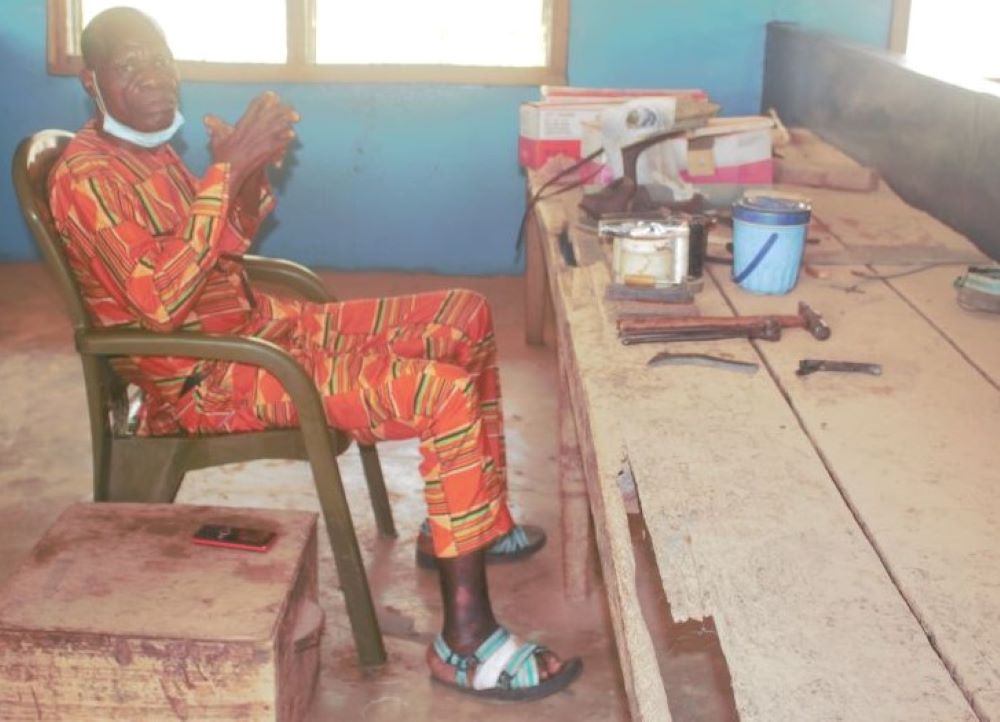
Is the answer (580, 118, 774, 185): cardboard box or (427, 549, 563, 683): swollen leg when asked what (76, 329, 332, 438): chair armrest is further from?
(580, 118, 774, 185): cardboard box

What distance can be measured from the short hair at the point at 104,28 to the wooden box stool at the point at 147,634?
32.7 inches

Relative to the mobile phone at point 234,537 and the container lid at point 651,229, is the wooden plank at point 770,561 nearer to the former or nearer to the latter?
the container lid at point 651,229

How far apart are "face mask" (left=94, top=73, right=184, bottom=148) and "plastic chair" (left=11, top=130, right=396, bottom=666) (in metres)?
0.13

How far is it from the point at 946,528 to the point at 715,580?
0.26 meters

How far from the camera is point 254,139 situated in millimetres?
2199

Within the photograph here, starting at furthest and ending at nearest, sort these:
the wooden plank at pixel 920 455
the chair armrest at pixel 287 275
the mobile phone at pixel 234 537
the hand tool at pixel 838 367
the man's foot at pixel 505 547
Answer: the man's foot at pixel 505 547
the chair armrest at pixel 287 275
the mobile phone at pixel 234 537
the hand tool at pixel 838 367
the wooden plank at pixel 920 455

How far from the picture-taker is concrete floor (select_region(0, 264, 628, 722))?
2.22 m

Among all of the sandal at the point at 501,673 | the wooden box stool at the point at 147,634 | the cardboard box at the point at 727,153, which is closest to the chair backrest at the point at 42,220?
the wooden box stool at the point at 147,634

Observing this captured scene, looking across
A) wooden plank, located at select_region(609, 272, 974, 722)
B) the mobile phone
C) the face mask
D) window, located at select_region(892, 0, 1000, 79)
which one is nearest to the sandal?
the mobile phone

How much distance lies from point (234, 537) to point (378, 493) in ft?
2.75

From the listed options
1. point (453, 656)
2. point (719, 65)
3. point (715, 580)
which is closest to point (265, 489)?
point (453, 656)

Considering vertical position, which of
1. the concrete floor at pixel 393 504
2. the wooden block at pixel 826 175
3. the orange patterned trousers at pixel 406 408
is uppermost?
the wooden block at pixel 826 175

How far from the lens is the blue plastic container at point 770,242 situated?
2045 mm

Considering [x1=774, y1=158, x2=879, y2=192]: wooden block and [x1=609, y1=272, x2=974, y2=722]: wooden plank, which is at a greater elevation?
[x1=774, y1=158, x2=879, y2=192]: wooden block
